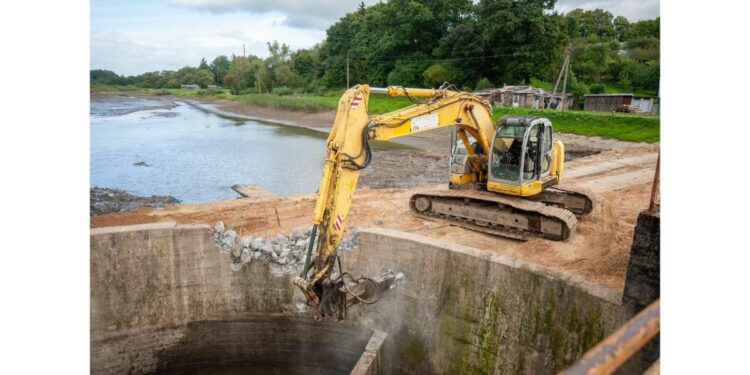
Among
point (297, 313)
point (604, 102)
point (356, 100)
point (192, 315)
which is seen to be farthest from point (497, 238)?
point (604, 102)

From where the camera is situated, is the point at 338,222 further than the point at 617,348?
Yes

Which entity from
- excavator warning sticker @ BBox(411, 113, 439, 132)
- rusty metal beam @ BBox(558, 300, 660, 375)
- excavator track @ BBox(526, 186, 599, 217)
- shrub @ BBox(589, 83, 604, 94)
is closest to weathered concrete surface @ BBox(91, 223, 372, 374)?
excavator warning sticker @ BBox(411, 113, 439, 132)

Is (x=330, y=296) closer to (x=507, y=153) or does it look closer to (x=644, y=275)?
(x=644, y=275)

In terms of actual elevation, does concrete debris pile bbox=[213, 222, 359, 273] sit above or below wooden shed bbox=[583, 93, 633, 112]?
below

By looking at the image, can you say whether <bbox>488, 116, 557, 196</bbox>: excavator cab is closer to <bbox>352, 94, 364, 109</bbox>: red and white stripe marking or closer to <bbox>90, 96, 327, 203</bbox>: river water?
<bbox>352, 94, 364, 109</bbox>: red and white stripe marking

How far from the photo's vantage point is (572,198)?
9711 millimetres

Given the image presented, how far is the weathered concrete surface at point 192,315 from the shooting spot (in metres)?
7.60

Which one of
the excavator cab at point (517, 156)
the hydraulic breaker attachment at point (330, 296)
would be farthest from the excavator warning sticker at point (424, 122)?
the hydraulic breaker attachment at point (330, 296)

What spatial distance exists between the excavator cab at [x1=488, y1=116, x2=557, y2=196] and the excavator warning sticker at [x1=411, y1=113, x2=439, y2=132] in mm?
1629

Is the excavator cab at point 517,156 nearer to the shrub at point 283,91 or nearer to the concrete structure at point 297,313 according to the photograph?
the concrete structure at point 297,313

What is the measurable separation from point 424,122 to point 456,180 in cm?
263

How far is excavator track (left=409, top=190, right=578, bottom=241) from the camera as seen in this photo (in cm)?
841

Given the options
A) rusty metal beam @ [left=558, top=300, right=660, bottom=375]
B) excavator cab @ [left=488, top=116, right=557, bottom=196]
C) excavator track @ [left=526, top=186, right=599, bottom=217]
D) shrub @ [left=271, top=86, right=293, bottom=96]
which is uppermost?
shrub @ [left=271, top=86, right=293, bottom=96]

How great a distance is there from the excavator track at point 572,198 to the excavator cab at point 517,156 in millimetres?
1070
